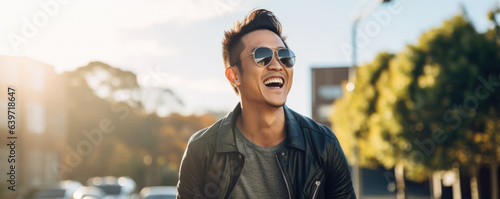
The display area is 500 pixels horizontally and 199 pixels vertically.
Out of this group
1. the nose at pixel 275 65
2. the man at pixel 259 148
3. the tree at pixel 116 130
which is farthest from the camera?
the tree at pixel 116 130

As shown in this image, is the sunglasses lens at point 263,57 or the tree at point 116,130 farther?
the tree at point 116,130

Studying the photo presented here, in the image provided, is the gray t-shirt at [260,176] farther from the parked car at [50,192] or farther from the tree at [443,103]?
the tree at [443,103]

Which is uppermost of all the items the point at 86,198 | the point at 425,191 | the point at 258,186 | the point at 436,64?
the point at 436,64

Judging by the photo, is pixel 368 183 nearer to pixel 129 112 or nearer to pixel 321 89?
pixel 321 89

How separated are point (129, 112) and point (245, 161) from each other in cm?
4950

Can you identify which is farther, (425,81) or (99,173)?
(99,173)

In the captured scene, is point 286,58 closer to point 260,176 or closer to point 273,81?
point 273,81

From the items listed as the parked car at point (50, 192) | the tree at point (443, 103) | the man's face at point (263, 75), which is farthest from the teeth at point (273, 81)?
the tree at point (443, 103)

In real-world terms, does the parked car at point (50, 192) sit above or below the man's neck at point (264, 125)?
below

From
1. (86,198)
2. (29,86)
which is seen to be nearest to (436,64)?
(86,198)

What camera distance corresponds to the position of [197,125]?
202 feet

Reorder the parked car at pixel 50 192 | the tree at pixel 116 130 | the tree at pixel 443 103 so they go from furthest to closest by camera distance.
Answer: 1. the tree at pixel 116 130
2. the tree at pixel 443 103
3. the parked car at pixel 50 192

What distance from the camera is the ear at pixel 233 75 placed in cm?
315

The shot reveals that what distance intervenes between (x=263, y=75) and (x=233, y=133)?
0.44 meters
